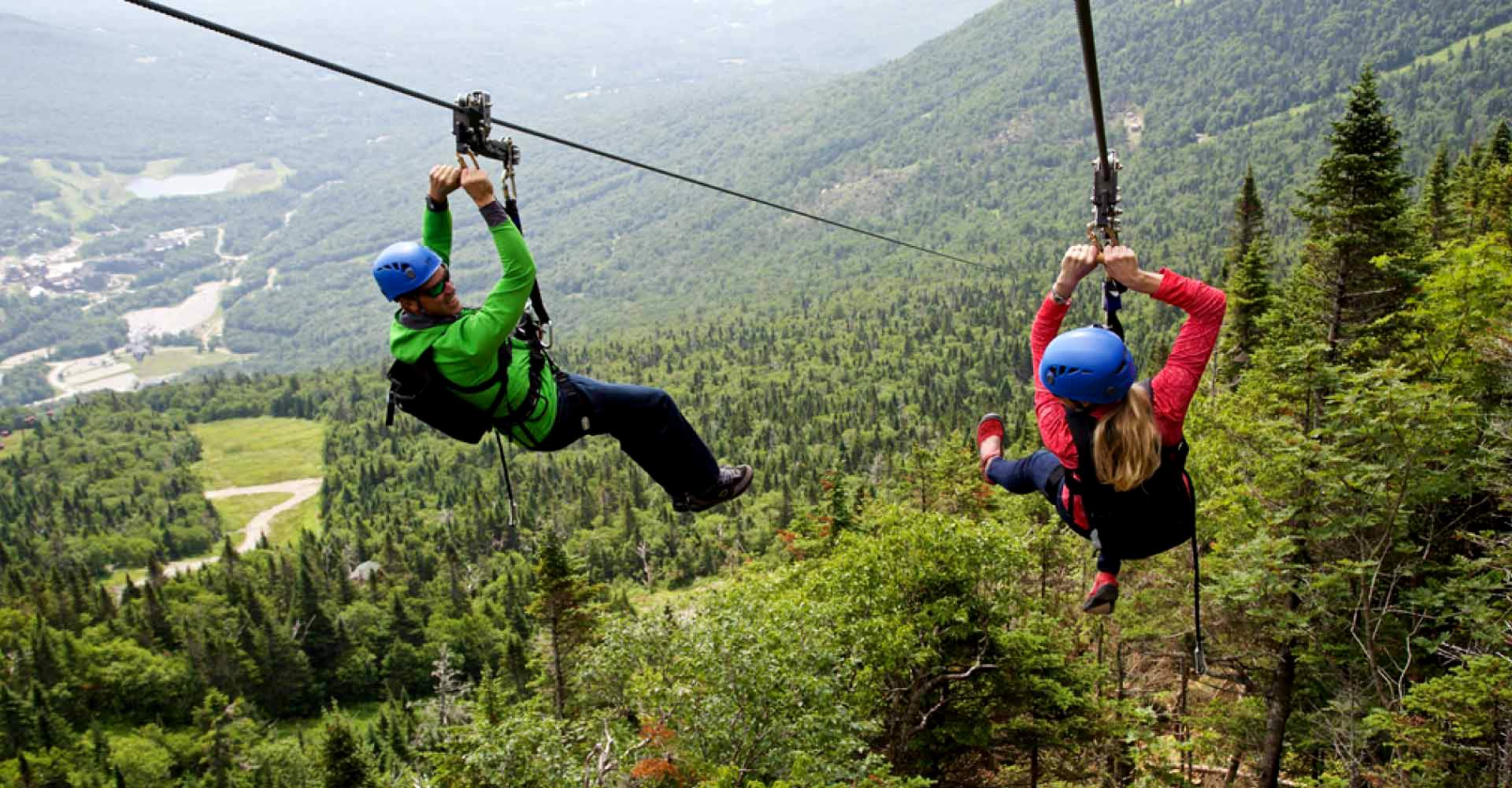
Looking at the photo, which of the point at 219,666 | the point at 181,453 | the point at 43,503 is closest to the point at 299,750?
the point at 219,666

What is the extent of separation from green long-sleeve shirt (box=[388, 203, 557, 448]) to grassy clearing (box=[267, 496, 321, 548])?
462ft

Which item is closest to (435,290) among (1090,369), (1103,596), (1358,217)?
(1090,369)

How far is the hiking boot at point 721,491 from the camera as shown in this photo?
A: 591 centimetres

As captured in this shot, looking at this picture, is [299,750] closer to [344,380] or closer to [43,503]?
[43,503]

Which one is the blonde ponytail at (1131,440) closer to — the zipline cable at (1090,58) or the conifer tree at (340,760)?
the zipline cable at (1090,58)

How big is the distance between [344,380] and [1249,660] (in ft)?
666

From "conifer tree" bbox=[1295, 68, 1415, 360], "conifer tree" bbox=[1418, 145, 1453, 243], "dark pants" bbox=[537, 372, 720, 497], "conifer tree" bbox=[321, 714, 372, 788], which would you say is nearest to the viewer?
"dark pants" bbox=[537, 372, 720, 497]

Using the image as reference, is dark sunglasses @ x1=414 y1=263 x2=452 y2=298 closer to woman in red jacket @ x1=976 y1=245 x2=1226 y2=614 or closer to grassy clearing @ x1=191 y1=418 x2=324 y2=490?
woman in red jacket @ x1=976 y1=245 x2=1226 y2=614

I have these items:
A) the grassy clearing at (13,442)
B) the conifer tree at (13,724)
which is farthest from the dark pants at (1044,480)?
the grassy clearing at (13,442)

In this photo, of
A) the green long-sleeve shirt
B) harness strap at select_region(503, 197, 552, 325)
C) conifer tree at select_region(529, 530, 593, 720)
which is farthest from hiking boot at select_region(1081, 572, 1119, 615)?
conifer tree at select_region(529, 530, 593, 720)

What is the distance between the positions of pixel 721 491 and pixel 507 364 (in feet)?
5.58

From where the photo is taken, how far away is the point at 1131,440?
14.4ft

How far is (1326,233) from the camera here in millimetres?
18703

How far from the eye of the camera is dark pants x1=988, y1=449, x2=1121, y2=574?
201 inches
